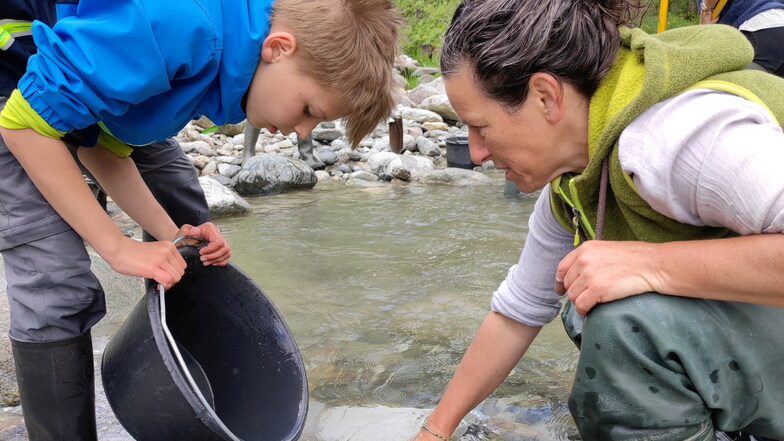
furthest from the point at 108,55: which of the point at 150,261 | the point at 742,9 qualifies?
the point at 742,9

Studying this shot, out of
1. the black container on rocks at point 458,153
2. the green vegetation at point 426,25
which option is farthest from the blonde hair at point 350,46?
the green vegetation at point 426,25

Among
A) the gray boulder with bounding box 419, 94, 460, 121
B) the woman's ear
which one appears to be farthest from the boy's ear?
the gray boulder with bounding box 419, 94, 460, 121

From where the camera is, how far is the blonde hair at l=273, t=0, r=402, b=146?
1.91 metres

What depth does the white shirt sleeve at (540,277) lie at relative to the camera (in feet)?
6.26

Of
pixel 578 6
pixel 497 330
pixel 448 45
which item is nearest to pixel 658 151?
pixel 578 6

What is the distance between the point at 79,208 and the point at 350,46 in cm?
81

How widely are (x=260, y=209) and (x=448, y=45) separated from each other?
4.50 m

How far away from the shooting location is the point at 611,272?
1.49m

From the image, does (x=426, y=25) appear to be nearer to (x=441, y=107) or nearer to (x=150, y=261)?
(x=441, y=107)

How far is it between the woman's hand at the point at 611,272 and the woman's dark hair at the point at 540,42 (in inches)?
13.8

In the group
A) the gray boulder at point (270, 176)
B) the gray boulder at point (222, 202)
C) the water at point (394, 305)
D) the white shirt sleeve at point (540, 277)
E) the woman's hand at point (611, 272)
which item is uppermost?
the woman's hand at point (611, 272)

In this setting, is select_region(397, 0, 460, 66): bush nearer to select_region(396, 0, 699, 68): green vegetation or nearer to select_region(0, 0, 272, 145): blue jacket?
select_region(396, 0, 699, 68): green vegetation

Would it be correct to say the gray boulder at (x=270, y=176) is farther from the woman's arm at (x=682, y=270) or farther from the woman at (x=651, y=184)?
the woman's arm at (x=682, y=270)

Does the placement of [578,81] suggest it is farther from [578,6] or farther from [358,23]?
[358,23]
